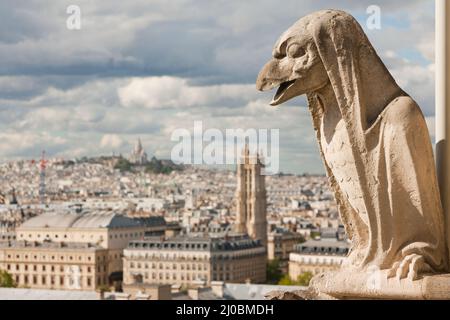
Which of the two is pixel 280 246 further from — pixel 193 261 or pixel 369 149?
pixel 369 149

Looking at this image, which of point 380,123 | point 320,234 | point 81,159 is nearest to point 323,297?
point 380,123

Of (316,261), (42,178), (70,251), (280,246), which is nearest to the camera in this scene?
(316,261)

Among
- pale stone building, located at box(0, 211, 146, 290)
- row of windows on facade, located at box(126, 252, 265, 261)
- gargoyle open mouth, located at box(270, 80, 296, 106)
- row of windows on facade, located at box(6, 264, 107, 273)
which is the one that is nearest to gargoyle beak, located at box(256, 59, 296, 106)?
gargoyle open mouth, located at box(270, 80, 296, 106)

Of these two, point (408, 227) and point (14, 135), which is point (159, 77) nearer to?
point (14, 135)

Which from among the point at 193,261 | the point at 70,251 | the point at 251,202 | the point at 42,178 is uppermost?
the point at 42,178

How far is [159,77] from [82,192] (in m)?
9.12

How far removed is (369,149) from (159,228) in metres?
53.5

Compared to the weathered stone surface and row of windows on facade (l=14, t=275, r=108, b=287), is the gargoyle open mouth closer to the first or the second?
the weathered stone surface

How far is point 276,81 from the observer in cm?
287

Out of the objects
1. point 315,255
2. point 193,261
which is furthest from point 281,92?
point 193,261

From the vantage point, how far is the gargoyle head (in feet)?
9.27

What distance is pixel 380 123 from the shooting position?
2754 millimetres

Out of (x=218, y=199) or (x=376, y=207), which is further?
(x=218, y=199)

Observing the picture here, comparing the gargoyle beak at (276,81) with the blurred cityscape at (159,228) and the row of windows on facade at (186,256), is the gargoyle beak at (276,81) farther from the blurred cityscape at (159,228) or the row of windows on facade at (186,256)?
the row of windows on facade at (186,256)
